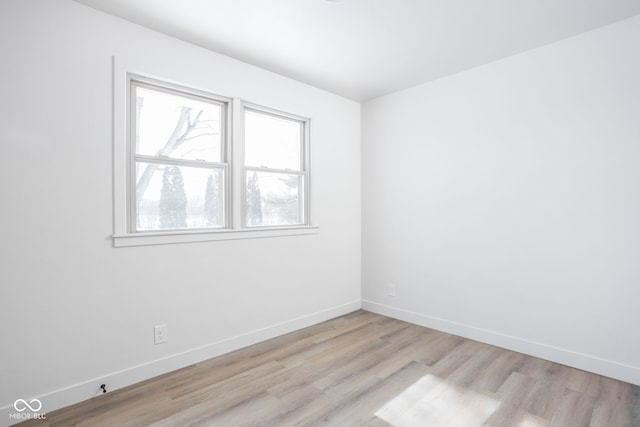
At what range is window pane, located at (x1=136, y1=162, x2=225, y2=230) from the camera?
250 cm

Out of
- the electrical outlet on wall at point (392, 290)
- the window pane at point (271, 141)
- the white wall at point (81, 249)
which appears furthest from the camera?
the electrical outlet on wall at point (392, 290)

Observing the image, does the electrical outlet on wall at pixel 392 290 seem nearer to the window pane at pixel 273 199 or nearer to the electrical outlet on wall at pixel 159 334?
the window pane at pixel 273 199

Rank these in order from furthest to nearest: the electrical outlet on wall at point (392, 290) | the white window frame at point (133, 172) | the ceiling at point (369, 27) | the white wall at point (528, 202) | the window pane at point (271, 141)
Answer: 1. the electrical outlet on wall at point (392, 290)
2. the window pane at point (271, 141)
3. the white wall at point (528, 202)
4. the white window frame at point (133, 172)
5. the ceiling at point (369, 27)

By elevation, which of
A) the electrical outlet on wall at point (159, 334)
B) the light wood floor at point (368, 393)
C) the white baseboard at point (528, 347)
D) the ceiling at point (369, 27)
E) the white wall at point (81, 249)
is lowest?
the light wood floor at point (368, 393)

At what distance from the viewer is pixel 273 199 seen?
11.1ft

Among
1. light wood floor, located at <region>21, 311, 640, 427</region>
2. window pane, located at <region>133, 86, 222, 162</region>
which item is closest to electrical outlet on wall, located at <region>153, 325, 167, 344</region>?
light wood floor, located at <region>21, 311, 640, 427</region>

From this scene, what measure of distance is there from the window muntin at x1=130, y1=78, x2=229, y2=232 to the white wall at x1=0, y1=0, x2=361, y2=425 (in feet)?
0.60

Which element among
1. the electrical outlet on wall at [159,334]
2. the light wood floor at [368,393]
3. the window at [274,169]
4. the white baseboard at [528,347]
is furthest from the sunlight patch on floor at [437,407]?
the window at [274,169]

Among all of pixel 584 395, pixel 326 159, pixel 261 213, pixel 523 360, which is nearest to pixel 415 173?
pixel 326 159

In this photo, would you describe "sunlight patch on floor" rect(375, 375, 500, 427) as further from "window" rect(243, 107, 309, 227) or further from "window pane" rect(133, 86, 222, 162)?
"window pane" rect(133, 86, 222, 162)

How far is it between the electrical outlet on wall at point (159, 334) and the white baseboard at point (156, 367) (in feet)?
0.47

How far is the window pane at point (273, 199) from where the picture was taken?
3.19 metres

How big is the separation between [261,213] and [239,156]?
2.02 ft

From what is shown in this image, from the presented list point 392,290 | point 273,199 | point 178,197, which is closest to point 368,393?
point 392,290
